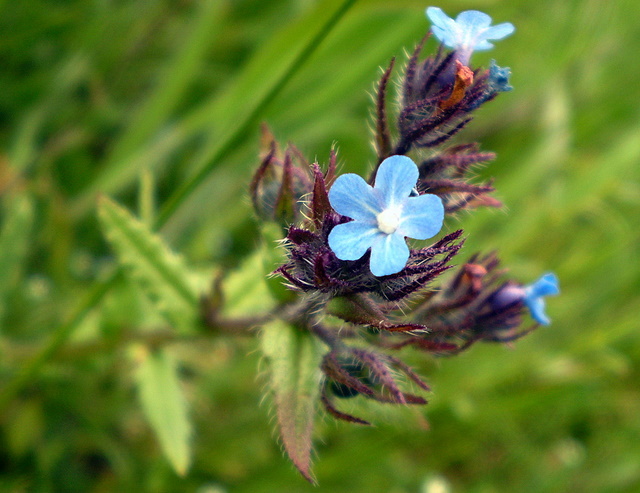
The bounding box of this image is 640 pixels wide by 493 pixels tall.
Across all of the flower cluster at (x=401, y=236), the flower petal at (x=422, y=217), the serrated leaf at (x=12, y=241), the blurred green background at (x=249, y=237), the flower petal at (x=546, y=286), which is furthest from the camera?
the blurred green background at (x=249, y=237)

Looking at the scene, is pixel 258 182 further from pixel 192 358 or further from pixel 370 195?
pixel 192 358

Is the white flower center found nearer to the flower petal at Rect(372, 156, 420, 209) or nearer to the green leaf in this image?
the flower petal at Rect(372, 156, 420, 209)

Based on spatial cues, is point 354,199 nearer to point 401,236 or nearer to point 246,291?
point 401,236

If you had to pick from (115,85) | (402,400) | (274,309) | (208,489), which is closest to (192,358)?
(208,489)

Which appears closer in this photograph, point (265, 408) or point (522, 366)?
point (265, 408)

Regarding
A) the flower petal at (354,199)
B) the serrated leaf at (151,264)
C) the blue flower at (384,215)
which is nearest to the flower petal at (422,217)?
the blue flower at (384,215)

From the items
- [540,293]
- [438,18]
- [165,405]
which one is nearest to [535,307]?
[540,293]

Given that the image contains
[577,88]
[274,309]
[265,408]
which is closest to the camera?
[274,309]

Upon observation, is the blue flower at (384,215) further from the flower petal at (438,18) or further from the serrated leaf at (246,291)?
the serrated leaf at (246,291)
